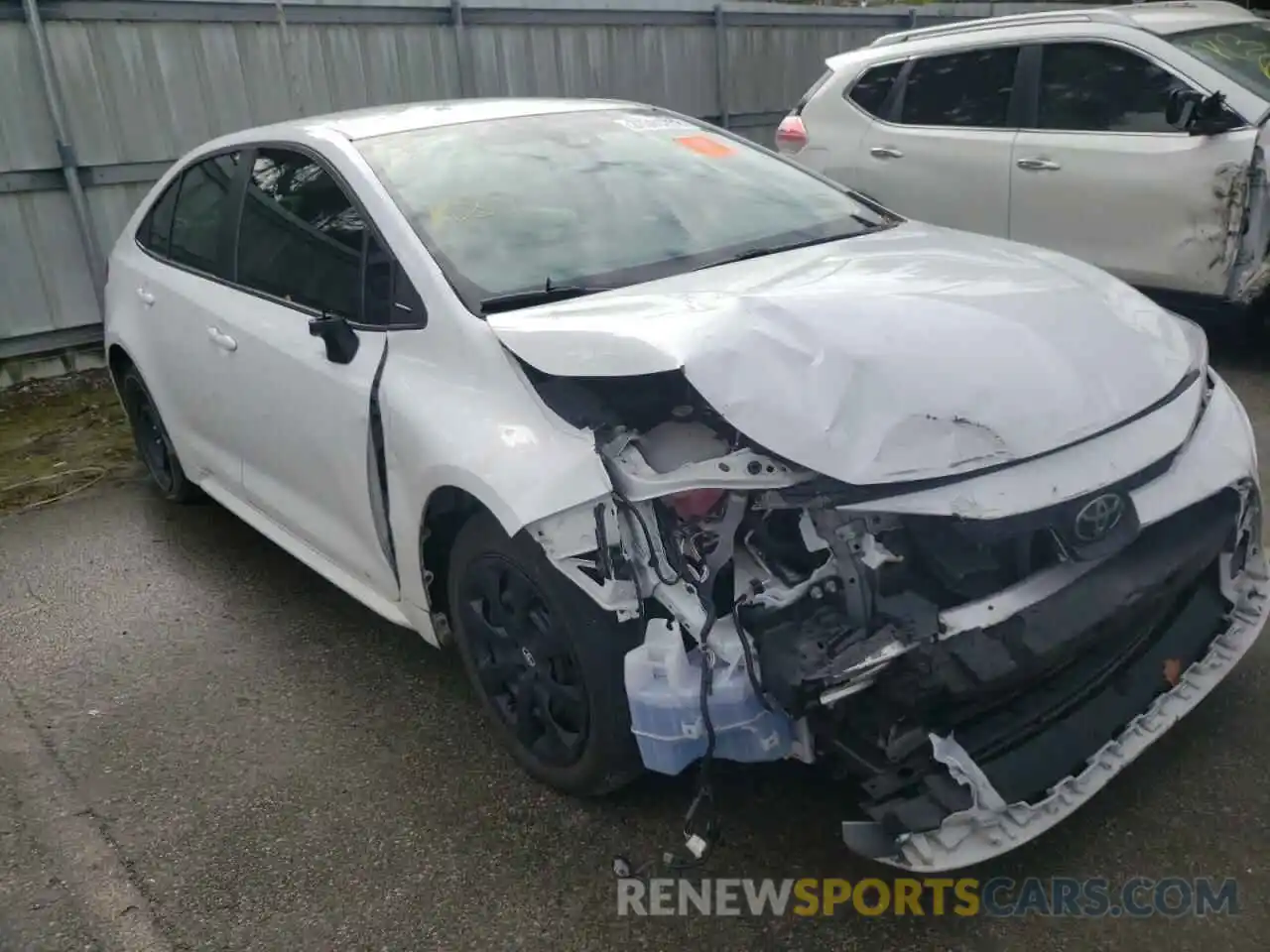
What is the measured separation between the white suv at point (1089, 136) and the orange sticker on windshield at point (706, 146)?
2.69m

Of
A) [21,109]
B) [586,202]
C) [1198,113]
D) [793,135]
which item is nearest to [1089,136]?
[1198,113]

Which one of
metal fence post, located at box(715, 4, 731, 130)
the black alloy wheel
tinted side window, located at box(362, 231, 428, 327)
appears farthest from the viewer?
metal fence post, located at box(715, 4, 731, 130)

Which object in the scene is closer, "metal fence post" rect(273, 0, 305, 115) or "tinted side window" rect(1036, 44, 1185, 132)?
"tinted side window" rect(1036, 44, 1185, 132)

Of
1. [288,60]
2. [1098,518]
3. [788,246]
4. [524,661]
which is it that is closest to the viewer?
[1098,518]

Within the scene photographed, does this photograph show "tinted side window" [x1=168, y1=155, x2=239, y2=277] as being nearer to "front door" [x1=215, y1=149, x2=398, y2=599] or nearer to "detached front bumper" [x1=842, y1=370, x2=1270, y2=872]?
"front door" [x1=215, y1=149, x2=398, y2=599]

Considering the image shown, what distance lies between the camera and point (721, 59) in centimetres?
973

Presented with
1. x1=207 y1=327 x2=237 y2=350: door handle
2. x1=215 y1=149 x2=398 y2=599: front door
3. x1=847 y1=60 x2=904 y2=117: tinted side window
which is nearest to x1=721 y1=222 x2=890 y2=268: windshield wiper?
x1=215 y1=149 x2=398 y2=599: front door

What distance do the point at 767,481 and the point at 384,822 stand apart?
136 cm

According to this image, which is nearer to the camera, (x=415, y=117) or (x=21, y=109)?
(x=415, y=117)

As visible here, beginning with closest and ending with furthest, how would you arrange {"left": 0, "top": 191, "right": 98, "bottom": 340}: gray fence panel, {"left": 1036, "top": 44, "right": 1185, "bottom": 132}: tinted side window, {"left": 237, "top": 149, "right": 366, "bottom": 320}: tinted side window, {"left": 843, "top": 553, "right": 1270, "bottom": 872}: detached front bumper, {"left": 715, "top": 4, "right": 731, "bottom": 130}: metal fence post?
{"left": 843, "top": 553, "right": 1270, "bottom": 872}: detached front bumper → {"left": 237, "top": 149, "right": 366, "bottom": 320}: tinted side window → {"left": 1036, "top": 44, "right": 1185, "bottom": 132}: tinted side window → {"left": 0, "top": 191, "right": 98, "bottom": 340}: gray fence panel → {"left": 715, "top": 4, "right": 731, "bottom": 130}: metal fence post

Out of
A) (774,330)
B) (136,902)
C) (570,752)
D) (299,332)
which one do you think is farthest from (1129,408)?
(136,902)

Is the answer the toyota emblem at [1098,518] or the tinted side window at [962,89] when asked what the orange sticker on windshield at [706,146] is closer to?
the toyota emblem at [1098,518]

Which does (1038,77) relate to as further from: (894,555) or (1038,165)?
(894,555)

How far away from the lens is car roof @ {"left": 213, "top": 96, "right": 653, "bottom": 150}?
11.6 ft
